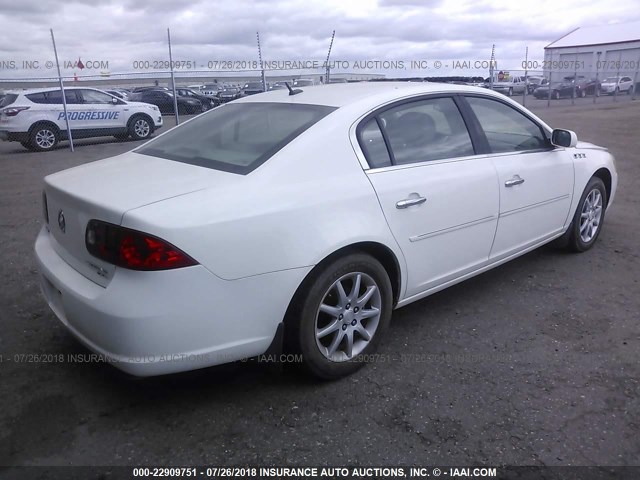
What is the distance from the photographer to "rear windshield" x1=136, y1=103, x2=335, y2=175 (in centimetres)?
290

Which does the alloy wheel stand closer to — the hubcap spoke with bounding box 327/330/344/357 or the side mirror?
the hubcap spoke with bounding box 327/330/344/357

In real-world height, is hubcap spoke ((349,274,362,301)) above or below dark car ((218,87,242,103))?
below

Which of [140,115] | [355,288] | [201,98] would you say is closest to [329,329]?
[355,288]

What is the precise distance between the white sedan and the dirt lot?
31 centimetres

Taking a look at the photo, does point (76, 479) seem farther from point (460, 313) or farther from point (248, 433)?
point (460, 313)

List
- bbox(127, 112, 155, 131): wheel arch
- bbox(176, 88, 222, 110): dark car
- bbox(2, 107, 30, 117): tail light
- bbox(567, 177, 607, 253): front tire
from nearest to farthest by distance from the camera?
1. bbox(567, 177, 607, 253): front tire
2. bbox(2, 107, 30, 117): tail light
3. bbox(127, 112, 155, 131): wheel arch
4. bbox(176, 88, 222, 110): dark car

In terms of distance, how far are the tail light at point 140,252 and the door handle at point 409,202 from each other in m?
1.25

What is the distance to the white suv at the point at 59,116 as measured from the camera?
12883 millimetres

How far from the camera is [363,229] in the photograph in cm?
286

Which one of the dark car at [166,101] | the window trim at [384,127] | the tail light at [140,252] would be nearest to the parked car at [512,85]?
the dark car at [166,101]

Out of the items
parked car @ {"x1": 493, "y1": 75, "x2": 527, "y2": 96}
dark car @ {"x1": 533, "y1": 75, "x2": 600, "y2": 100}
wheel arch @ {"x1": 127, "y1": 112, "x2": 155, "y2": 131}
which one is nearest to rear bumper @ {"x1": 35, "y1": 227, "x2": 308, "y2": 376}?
wheel arch @ {"x1": 127, "y1": 112, "x2": 155, "y2": 131}

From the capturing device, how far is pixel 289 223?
2580 millimetres

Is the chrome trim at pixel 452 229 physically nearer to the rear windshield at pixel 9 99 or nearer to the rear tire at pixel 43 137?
the rear tire at pixel 43 137

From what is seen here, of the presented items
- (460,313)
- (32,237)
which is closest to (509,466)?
(460,313)
